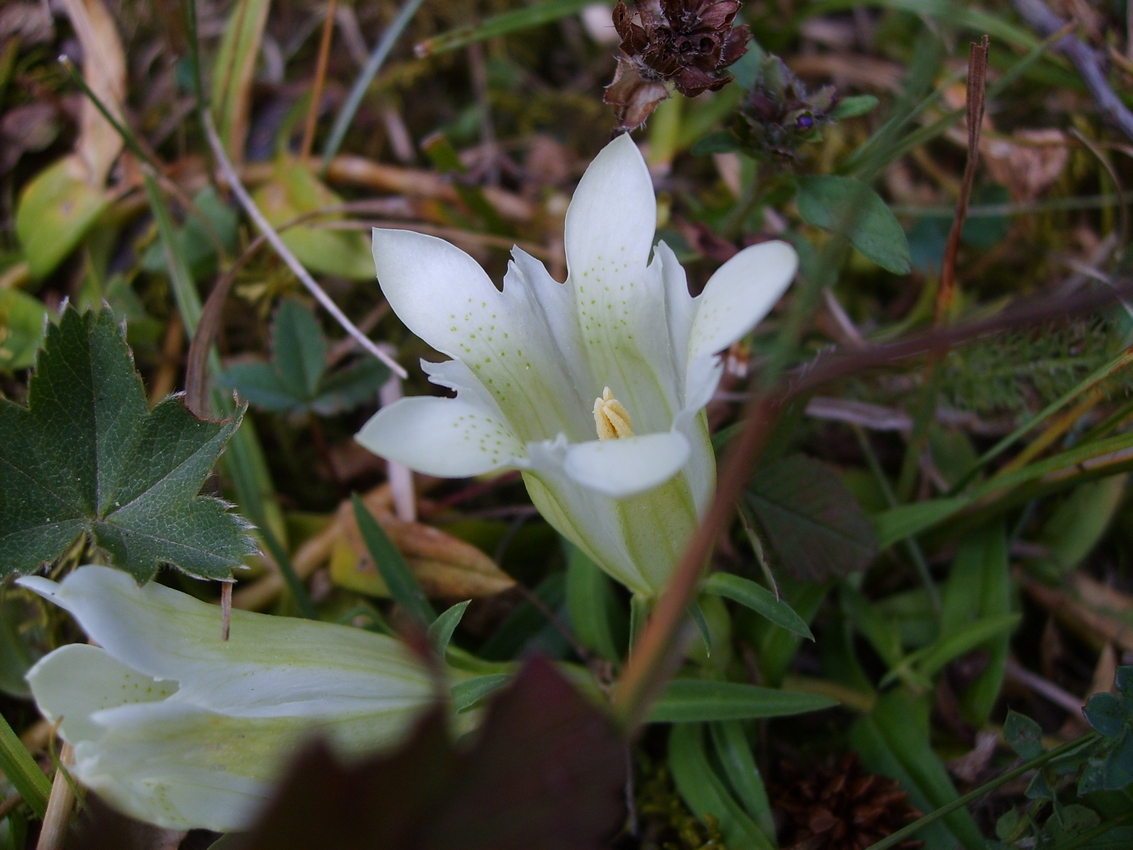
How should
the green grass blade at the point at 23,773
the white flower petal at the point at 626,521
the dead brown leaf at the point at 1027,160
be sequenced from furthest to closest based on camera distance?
the dead brown leaf at the point at 1027,160, the green grass blade at the point at 23,773, the white flower petal at the point at 626,521

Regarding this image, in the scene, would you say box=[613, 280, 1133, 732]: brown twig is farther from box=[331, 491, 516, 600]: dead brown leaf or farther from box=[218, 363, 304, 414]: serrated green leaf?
box=[218, 363, 304, 414]: serrated green leaf

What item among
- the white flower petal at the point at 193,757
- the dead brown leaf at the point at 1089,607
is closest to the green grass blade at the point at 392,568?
the white flower petal at the point at 193,757

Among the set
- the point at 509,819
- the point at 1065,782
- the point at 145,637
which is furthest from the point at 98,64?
the point at 1065,782

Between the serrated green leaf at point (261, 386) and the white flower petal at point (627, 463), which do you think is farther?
the serrated green leaf at point (261, 386)

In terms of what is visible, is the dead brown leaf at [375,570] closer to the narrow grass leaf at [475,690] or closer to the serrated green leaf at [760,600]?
the narrow grass leaf at [475,690]

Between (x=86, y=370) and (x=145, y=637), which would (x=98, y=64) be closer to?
(x=86, y=370)

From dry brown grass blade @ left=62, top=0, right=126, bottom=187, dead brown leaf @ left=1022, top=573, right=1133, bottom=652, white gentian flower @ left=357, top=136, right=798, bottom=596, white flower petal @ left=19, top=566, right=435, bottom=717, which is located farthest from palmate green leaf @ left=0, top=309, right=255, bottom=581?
dead brown leaf @ left=1022, top=573, right=1133, bottom=652
